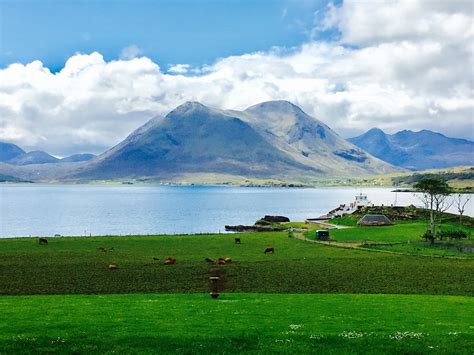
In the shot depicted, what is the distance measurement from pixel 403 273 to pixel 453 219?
69.6 meters

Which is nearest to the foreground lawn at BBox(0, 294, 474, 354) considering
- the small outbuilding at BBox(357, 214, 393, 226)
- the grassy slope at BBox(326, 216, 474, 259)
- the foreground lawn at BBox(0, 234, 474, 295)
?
the foreground lawn at BBox(0, 234, 474, 295)

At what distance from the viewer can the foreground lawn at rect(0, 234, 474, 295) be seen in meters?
42.5

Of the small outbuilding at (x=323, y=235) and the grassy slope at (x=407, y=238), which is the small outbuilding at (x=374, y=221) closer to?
the grassy slope at (x=407, y=238)

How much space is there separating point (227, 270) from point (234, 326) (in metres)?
31.3

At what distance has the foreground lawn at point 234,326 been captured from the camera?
1997 centimetres

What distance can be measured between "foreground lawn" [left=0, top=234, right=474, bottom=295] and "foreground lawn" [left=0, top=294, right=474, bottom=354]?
1096 centimetres

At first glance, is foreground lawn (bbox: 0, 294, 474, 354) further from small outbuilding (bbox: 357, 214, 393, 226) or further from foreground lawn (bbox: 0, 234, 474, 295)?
small outbuilding (bbox: 357, 214, 393, 226)

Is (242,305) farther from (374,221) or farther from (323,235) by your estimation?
(374,221)

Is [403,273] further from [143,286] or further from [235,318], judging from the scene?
[235,318]

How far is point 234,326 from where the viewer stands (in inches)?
901

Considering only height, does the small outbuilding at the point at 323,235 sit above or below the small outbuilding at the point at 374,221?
below

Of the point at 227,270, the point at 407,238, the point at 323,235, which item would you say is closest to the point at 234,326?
the point at 227,270

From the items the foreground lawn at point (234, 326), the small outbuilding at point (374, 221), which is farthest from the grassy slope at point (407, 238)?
the foreground lawn at point (234, 326)

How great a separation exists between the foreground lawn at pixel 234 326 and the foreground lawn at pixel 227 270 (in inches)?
432
